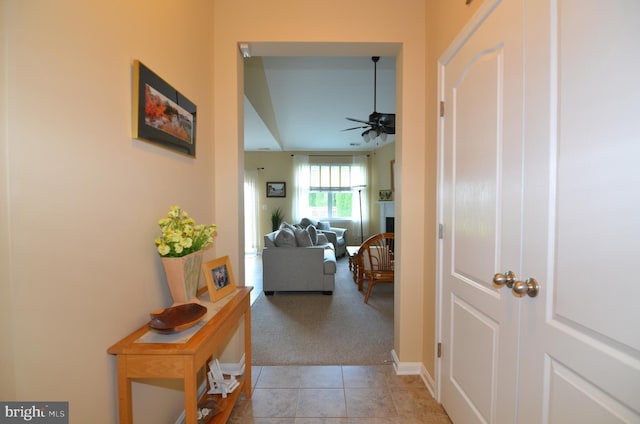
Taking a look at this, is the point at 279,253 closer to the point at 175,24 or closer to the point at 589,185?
the point at 175,24

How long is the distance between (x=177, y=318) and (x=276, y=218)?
637cm

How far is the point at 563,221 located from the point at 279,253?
3.37m

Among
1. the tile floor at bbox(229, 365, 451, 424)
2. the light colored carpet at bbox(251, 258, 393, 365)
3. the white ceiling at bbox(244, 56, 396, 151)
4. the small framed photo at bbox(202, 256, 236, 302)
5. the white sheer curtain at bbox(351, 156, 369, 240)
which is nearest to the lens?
the small framed photo at bbox(202, 256, 236, 302)

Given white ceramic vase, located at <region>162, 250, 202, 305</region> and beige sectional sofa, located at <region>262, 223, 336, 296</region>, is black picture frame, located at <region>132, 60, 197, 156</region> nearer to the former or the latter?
white ceramic vase, located at <region>162, 250, 202, 305</region>

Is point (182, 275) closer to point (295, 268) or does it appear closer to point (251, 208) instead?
point (295, 268)

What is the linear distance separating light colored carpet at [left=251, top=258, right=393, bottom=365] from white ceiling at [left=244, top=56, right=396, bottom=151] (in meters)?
2.67

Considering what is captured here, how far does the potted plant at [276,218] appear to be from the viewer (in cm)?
Answer: 754

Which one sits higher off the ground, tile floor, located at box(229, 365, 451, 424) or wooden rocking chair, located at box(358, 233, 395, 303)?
wooden rocking chair, located at box(358, 233, 395, 303)

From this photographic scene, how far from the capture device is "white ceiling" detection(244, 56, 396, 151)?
3.60m

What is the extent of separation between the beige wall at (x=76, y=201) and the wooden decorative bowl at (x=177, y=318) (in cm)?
12

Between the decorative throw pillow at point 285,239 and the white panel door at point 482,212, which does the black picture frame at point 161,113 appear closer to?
the white panel door at point 482,212

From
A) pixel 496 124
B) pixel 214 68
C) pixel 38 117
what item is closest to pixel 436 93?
pixel 496 124

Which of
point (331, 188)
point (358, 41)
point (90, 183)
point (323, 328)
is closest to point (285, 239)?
point (323, 328)

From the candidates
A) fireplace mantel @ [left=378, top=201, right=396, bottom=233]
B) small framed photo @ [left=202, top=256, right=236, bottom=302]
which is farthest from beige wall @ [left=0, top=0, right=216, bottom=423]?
fireplace mantel @ [left=378, top=201, right=396, bottom=233]
